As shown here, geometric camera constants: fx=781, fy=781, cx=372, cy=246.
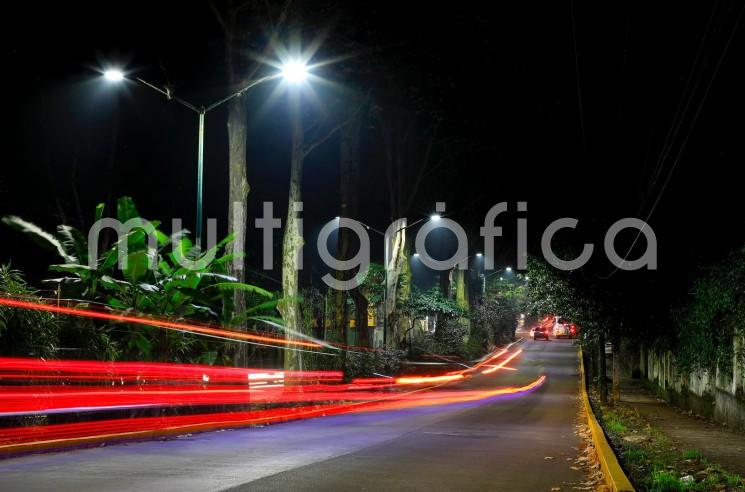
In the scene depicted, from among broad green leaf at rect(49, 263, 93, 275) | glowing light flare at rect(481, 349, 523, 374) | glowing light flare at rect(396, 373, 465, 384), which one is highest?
broad green leaf at rect(49, 263, 93, 275)

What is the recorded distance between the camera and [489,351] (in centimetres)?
6197

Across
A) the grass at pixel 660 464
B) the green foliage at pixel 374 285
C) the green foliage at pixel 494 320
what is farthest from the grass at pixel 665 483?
the green foliage at pixel 494 320

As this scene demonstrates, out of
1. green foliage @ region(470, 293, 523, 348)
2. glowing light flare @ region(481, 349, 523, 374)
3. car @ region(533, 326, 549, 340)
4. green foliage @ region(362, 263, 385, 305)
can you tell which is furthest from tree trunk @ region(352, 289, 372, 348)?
car @ region(533, 326, 549, 340)

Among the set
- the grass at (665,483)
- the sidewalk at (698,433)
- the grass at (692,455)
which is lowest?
the sidewalk at (698,433)

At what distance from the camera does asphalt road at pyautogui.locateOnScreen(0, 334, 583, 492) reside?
956 centimetres

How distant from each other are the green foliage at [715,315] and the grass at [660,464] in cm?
230

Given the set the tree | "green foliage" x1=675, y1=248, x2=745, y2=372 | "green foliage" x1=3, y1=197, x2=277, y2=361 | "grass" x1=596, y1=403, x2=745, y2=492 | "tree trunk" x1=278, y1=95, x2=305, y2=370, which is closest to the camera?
"grass" x1=596, y1=403, x2=745, y2=492

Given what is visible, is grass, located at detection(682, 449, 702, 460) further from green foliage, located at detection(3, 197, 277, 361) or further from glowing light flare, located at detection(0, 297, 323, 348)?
glowing light flare, located at detection(0, 297, 323, 348)

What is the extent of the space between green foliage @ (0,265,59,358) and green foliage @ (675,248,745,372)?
521 inches

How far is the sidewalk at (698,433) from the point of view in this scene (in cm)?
1271

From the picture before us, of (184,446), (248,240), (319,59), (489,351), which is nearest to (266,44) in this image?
(319,59)

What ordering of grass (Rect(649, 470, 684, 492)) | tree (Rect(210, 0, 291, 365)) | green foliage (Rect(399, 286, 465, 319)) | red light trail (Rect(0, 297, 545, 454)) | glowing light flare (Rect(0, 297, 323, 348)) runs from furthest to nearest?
green foliage (Rect(399, 286, 465, 319)), tree (Rect(210, 0, 291, 365)), glowing light flare (Rect(0, 297, 323, 348)), red light trail (Rect(0, 297, 545, 454)), grass (Rect(649, 470, 684, 492))

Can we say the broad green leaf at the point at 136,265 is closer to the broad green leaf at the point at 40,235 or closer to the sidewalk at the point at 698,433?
the broad green leaf at the point at 40,235

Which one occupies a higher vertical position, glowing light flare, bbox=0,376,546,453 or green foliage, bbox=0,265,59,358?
green foliage, bbox=0,265,59,358
